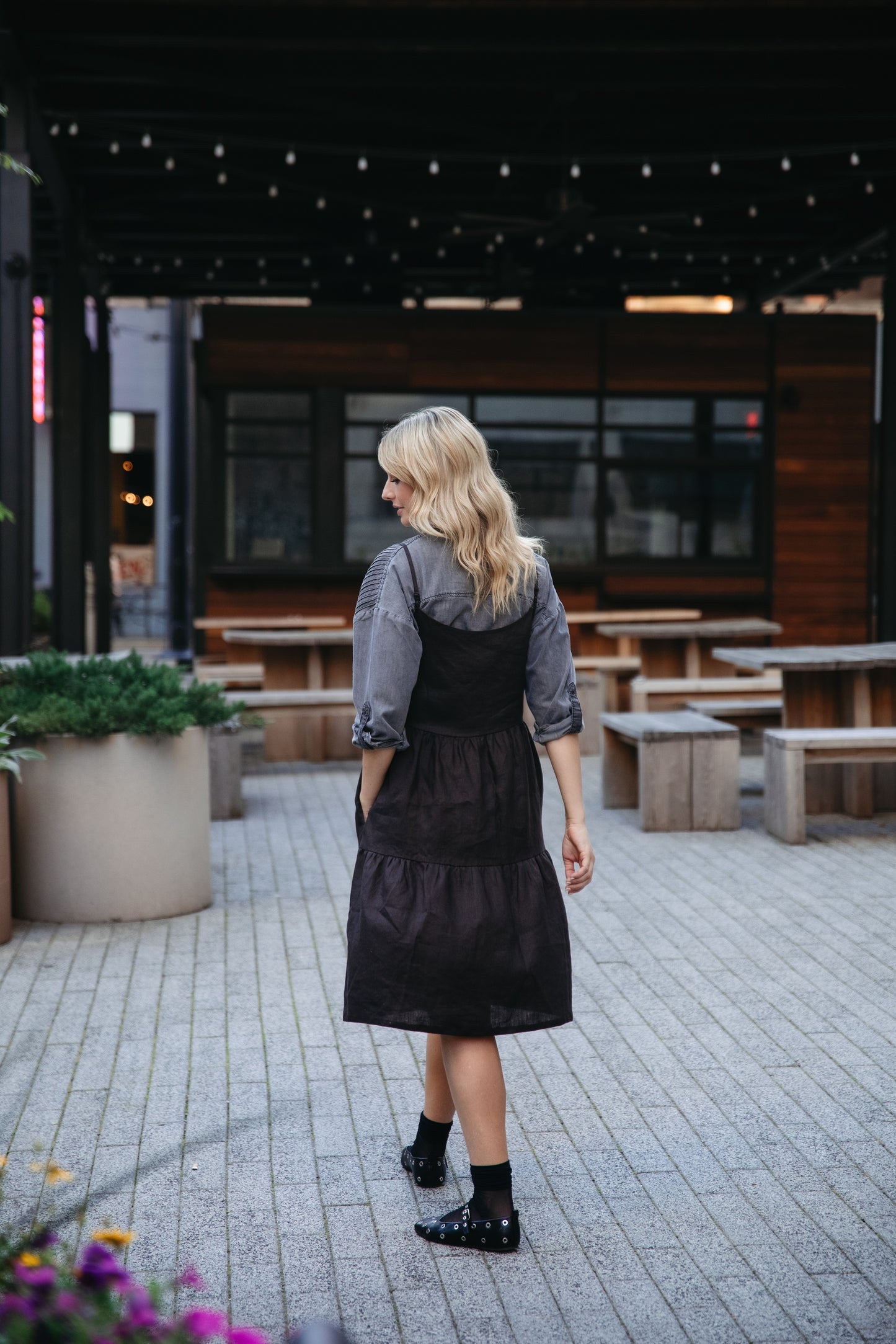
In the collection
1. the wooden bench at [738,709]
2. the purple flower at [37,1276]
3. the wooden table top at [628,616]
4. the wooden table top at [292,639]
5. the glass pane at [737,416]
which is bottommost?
the wooden bench at [738,709]

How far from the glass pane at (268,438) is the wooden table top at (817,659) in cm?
748

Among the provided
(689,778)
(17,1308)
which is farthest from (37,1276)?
(689,778)

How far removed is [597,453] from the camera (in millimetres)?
15406

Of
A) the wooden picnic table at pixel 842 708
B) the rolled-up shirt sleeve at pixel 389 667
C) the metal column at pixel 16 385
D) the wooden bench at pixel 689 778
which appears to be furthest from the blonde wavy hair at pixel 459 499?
the metal column at pixel 16 385

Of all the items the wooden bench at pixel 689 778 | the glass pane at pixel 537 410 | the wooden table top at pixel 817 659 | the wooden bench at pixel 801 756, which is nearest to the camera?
the wooden bench at pixel 801 756

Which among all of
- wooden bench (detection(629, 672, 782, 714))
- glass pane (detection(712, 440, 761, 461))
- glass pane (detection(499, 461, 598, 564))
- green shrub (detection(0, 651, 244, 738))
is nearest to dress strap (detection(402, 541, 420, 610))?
green shrub (detection(0, 651, 244, 738))

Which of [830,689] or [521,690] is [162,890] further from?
[830,689]

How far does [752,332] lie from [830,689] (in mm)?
7780

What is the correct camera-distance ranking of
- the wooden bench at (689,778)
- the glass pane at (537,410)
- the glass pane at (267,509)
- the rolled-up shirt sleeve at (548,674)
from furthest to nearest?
1. the glass pane at (537,410)
2. the glass pane at (267,509)
3. the wooden bench at (689,778)
4. the rolled-up shirt sleeve at (548,674)

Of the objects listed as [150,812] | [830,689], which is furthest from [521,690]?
[830,689]

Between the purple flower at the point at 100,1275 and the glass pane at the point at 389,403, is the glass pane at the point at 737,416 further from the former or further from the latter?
the purple flower at the point at 100,1275

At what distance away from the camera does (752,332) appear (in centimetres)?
1534

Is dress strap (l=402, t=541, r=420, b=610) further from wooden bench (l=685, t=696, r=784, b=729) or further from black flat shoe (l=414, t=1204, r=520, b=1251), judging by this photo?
wooden bench (l=685, t=696, r=784, b=729)

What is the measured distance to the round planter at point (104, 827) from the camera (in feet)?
18.8
